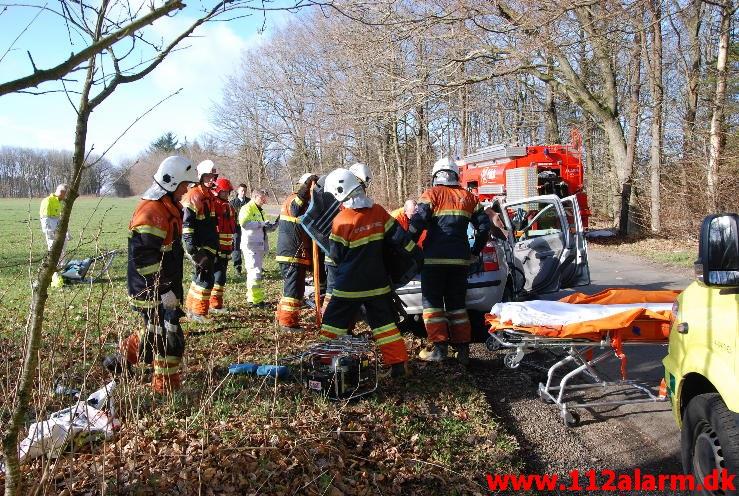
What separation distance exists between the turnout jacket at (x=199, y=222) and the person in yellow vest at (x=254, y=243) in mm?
1226

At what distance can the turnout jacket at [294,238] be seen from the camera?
7.21 meters

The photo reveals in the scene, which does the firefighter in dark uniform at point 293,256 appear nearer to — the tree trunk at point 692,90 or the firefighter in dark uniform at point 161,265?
the firefighter in dark uniform at point 161,265

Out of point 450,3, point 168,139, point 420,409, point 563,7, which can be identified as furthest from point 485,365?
point 168,139

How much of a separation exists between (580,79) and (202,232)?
1519 cm

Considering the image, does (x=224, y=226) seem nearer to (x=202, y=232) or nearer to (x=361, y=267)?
(x=202, y=232)

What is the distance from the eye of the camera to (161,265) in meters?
4.77

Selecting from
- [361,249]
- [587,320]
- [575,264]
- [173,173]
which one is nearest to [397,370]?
[361,249]

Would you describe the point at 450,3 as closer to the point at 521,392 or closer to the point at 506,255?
the point at 506,255

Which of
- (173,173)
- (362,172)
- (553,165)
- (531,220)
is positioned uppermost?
(553,165)

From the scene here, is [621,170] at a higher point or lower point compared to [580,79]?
lower

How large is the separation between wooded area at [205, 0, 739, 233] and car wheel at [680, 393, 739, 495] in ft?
8.78

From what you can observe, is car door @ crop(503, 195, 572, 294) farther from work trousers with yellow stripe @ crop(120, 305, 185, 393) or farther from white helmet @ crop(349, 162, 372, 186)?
work trousers with yellow stripe @ crop(120, 305, 185, 393)

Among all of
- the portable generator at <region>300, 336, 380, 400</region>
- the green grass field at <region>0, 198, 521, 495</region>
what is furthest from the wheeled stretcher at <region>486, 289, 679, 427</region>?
the portable generator at <region>300, 336, 380, 400</region>

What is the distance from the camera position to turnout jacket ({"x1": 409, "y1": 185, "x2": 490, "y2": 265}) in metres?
5.90
